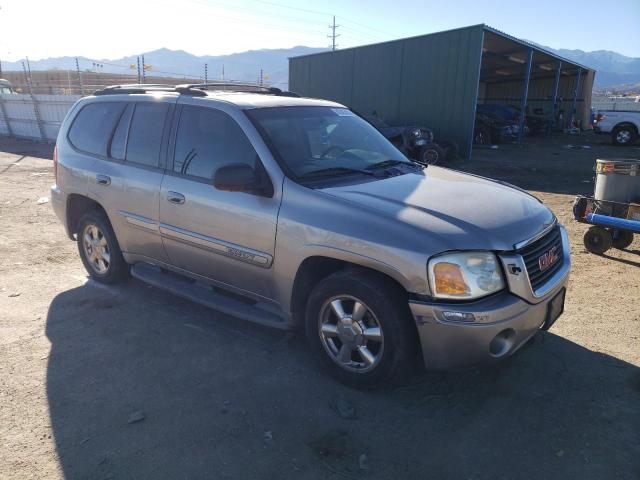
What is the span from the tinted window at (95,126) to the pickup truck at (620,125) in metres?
20.9

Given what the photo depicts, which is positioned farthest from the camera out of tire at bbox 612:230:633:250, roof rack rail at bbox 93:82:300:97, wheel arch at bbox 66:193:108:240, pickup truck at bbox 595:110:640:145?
pickup truck at bbox 595:110:640:145

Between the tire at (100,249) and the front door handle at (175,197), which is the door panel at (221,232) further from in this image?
the tire at (100,249)

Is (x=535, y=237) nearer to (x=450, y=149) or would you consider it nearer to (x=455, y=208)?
→ (x=455, y=208)

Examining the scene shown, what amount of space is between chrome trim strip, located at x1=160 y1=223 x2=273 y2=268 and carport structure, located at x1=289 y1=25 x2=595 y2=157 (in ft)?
44.8

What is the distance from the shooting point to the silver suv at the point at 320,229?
109 inches

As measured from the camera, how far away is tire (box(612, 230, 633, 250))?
597 cm

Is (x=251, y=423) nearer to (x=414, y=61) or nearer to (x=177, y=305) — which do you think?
(x=177, y=305)

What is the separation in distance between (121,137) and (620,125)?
836 inches

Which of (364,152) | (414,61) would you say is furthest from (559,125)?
(364,152)

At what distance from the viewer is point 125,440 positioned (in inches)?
107

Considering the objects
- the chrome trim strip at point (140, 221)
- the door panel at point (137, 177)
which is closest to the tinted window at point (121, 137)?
the door panel at point (137, 177)

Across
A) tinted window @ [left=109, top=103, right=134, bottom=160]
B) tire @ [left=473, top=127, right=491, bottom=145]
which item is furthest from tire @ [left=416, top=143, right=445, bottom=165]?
tinted window @ [left=109, top=103, right=134, bottom=160]

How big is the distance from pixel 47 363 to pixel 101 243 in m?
1.59

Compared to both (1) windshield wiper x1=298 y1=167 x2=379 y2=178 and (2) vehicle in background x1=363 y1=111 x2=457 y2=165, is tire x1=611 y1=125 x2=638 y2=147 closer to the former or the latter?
(2) vehicle in background x1=363 y1=111 x2=457 y2=165
